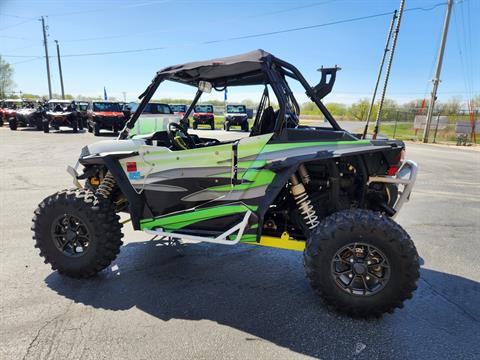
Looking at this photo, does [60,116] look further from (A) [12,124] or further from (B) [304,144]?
(B) [304,144]

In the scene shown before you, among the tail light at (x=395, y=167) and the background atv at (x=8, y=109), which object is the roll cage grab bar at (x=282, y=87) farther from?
the background atv at (x=8, y=109)

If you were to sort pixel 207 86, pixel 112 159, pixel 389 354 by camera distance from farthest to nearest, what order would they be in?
pixel 207 86 < pixel 112 159 < pixel 389 354

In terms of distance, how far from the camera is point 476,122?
70.8ft

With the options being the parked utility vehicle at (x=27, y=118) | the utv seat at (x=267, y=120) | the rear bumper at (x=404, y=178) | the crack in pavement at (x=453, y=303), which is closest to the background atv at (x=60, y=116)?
the parked utility vehicle at (x=27, y=118)

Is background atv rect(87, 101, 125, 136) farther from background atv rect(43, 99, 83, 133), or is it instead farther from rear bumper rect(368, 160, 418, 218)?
rear bumper rect(368, 160, 418, 218)

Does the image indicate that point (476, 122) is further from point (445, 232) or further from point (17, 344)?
point (17, 344)

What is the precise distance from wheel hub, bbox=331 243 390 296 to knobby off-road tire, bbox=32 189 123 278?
7.08 feet

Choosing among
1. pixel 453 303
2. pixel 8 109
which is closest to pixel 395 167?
pixel 453 303

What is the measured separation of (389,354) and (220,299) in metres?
1.42

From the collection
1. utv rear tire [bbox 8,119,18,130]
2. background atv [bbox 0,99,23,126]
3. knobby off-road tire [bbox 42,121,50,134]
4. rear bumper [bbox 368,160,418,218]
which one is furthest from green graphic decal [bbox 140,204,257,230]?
background atv [bbox 0,99,23,126]

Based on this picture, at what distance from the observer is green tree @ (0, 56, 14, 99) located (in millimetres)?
58906

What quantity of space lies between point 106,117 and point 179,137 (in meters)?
17.1

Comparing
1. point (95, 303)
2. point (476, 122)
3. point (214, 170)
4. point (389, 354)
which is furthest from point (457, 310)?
point (476, 122)

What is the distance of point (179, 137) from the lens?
3.85 metres
